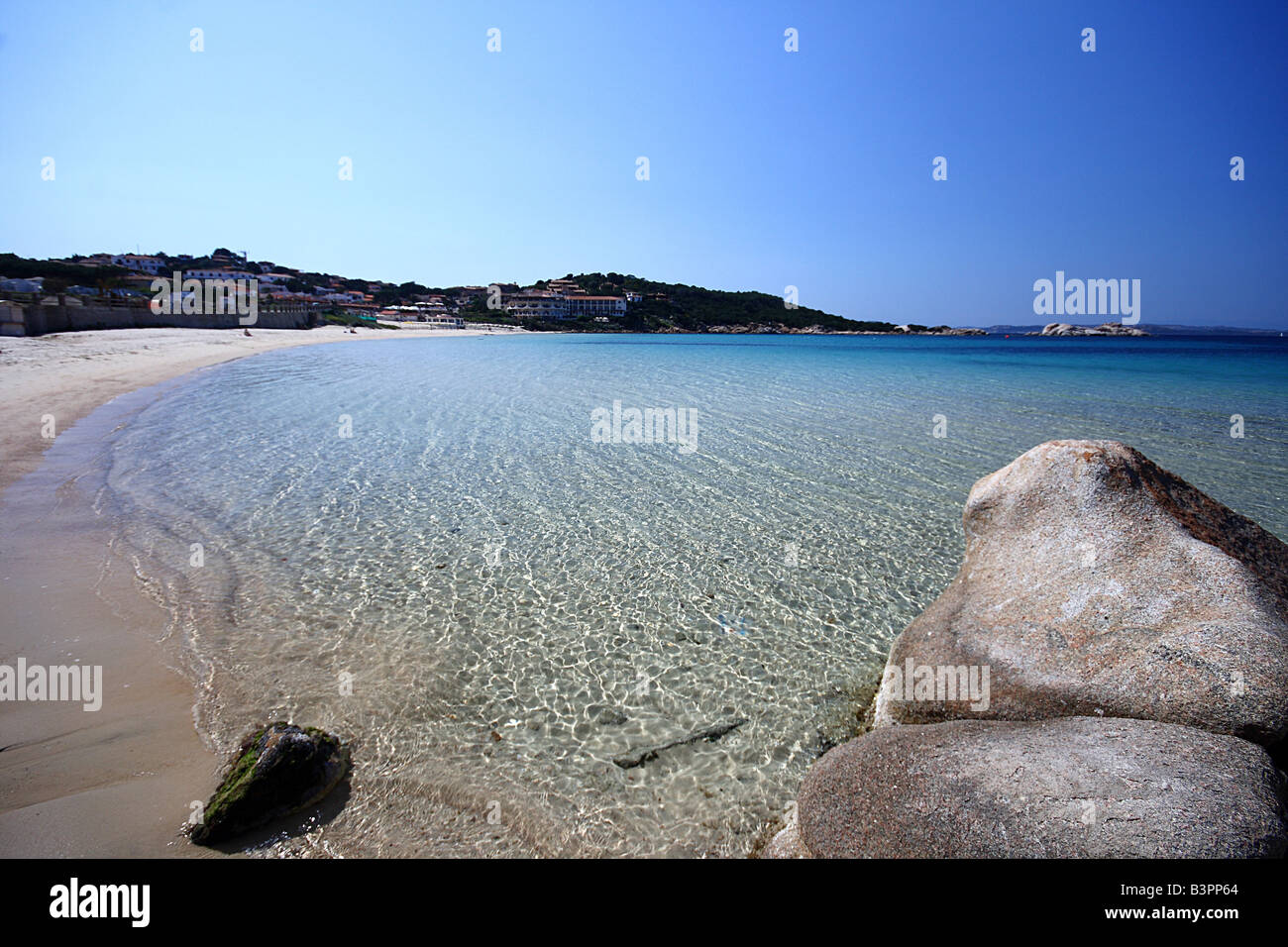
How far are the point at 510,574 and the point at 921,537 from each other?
5.97m

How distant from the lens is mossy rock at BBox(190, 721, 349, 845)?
349 centimetres

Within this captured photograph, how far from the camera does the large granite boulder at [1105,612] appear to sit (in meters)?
3.45

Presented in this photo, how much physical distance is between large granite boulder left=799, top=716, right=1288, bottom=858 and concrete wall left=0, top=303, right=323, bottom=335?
44.5 metres

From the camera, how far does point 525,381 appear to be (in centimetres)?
2878

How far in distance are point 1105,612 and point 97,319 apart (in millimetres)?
55699

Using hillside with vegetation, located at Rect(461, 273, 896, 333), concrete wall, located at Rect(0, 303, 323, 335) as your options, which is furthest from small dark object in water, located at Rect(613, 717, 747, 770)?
hillside with vegetation, located at Rect(461, 273, 896, 333)

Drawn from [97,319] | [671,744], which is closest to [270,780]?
[671,744]

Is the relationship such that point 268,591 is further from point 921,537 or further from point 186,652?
point 921,537

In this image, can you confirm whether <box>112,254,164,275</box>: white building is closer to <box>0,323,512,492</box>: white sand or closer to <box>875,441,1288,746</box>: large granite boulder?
<box>0,323,512,492</box>: white sand

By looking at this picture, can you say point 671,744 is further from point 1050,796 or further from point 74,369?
point 74,369

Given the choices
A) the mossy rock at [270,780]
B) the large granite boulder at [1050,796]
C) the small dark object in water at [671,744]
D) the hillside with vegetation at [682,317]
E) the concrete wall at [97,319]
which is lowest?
the small dark object in water at [671,744]

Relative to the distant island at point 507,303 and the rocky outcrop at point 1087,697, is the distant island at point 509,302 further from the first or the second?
the rocky outcrop at point 1087,697

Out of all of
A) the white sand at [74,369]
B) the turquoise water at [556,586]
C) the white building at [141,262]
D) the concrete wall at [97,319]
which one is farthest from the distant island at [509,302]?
the turquoise water at [556,586]

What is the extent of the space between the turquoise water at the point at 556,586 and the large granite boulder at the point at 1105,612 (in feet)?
3.65
